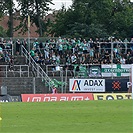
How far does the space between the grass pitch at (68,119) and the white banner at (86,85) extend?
14.0 m

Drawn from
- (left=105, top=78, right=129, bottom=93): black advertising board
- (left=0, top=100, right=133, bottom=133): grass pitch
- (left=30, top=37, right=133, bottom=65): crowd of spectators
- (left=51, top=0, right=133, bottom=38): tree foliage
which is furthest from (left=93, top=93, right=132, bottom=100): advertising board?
(left=51, top=0, right=133, bottom=38): tree foliage

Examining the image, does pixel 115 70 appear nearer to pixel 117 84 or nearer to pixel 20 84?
pixel 117 84

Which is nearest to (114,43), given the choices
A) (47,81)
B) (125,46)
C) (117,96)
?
(125,46)

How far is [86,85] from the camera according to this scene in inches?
1563

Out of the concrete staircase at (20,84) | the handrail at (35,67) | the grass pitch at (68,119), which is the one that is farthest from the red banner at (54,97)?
the grass pitch at (68,119)

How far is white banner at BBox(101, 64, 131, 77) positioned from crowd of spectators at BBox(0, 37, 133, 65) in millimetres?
872

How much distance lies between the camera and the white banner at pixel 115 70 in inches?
1582

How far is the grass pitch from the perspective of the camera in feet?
52.6

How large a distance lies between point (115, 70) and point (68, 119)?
22.0m

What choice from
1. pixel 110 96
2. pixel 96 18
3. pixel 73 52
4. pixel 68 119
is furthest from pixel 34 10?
pixel 68 119

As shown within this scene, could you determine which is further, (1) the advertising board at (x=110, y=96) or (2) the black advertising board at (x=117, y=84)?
(2) the black advertising board at (x=117, y=84)

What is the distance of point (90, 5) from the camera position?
2467 inches

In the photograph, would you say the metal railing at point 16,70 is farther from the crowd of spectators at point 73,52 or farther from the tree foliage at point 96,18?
the tree foliage at point 96,18

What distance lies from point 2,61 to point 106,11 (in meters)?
24.0
